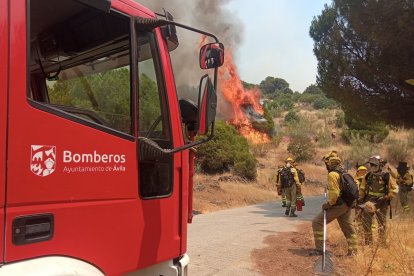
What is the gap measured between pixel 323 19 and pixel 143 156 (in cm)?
1931

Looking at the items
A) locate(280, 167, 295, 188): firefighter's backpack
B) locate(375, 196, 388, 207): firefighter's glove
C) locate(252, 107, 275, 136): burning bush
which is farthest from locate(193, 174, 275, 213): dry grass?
locate(252, 107, 275, 136): burning bush

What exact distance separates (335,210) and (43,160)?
18.5ft

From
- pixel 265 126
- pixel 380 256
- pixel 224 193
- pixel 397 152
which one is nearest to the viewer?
pixel 380 256

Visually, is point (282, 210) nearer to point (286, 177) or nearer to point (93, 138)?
point (286, 177)

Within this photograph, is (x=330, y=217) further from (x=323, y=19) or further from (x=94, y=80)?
(x=323, y=19)

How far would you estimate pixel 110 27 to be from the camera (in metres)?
2.96

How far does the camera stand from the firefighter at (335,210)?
6.93 m

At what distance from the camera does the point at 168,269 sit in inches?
126

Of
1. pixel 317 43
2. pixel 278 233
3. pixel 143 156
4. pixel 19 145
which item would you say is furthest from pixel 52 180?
pixel 317 43

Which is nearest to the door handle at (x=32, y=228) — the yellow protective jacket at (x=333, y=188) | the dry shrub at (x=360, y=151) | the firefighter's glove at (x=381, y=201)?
the yellow protective jacket at (x=333, y=188)

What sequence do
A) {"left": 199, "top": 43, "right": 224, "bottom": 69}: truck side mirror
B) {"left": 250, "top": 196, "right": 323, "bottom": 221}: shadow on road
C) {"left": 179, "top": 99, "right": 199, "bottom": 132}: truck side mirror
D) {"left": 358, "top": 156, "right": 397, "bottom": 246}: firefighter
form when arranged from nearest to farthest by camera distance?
{"left": 199, "top": 43, "right": 224, "bottom": 69}: truck side mirror → {"left": 179, "top": 99, "right": 199, "bottom": 132}: truck side mirror → {"left": 358, "top": 156, "right": 397, "bottom": 246}: firefighter → {"left": 250, "top": 196, "right": 323, "bottom": 221}: shadow on road

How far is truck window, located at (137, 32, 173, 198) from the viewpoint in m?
3.00

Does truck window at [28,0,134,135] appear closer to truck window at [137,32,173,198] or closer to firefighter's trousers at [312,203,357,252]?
truck window at [137,32,173,198]

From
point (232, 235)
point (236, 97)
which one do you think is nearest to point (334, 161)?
point (232, 235)
